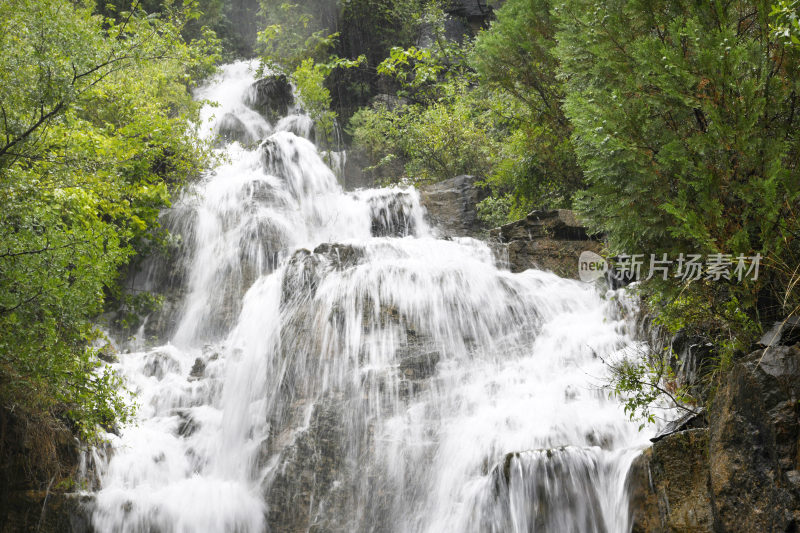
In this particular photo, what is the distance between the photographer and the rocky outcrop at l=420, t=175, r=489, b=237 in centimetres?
1255

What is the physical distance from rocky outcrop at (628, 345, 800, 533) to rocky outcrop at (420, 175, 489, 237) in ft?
28.2

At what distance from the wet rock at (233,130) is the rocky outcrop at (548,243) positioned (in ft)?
37.1

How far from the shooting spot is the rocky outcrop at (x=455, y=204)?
12547 millimetres

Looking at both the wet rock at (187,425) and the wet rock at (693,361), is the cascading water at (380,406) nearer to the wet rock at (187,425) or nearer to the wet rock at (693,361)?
the wet rock at (187,425)

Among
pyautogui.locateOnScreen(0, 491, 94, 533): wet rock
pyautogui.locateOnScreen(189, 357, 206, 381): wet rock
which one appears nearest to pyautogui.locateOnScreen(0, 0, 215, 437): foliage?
pyautogui.locateOnScreen(0, 491, 94, 533): wet rock

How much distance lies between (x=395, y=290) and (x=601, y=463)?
4360 mm

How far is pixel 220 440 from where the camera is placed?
7230mm

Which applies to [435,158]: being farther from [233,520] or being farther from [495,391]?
[233,520]

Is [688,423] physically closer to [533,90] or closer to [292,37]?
[533,90]

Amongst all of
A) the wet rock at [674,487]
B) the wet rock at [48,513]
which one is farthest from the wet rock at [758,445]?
the wet rock at [48,513]

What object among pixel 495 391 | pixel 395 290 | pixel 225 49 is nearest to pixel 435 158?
pixel 395 290

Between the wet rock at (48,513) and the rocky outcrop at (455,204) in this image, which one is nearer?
the wet rock at (48,513)

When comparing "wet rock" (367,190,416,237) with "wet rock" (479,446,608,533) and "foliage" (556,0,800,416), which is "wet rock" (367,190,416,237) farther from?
"wet rock" (479,446,608,533)

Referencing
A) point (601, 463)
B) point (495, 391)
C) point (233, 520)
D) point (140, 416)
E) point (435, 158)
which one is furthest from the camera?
point (435, 158)
